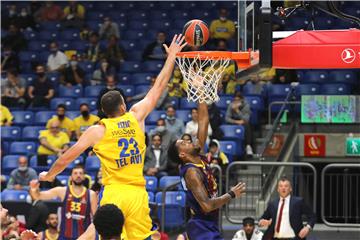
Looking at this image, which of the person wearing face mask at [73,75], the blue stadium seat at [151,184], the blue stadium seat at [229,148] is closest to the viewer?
the blue stadium seat at [151,184]

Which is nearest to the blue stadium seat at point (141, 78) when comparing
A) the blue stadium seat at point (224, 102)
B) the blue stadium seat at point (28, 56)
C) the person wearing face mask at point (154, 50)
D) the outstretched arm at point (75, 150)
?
the person wearing face mask at point (154, 50)

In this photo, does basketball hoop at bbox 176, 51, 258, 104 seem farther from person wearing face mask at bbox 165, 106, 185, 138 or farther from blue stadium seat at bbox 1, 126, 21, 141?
blue stadium seat at bbox 1, 126, 21, 141

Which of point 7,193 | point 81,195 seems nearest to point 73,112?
point 7,193

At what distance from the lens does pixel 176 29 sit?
69.2 ft

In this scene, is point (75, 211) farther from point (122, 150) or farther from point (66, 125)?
point (66, 125)

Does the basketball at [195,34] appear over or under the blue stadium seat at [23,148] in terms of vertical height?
over

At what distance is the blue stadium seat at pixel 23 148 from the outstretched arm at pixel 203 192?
27.8ft

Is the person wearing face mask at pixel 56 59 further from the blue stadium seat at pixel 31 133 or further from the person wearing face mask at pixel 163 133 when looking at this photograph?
the person wearing face mask at pixel 163 133

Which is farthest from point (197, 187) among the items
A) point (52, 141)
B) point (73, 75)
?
point (73, 75)

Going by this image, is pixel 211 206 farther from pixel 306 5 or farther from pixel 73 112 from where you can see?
pixel 73 112

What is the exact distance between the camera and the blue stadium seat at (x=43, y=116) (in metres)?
18.1

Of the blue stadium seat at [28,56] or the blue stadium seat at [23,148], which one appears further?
the blue stadium seat at [28,56]

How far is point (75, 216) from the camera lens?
1172cm

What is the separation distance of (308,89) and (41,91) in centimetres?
547
